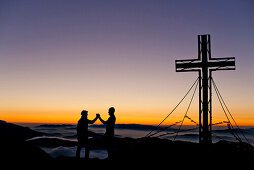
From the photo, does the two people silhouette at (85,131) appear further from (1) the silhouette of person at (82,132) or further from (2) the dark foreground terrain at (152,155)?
(2) the dark foreground terrain at (152,155)

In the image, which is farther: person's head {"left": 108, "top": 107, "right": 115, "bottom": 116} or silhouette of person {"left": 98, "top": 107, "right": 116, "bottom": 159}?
person's head {"left": 108, "top": 107, "right": 115, "bottom": 116}

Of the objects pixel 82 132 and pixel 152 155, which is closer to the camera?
pixel 82 132

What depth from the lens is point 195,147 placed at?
1112cm

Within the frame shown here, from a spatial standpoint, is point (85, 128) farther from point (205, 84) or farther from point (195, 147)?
point (205, 84)

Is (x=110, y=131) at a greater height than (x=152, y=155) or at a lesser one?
greater

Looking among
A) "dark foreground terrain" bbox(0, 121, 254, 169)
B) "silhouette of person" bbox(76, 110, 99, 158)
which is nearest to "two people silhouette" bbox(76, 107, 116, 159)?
"silhouette of person" bbox(76, 110, 99, 158)

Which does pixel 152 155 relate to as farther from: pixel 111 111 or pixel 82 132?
pixel 82 132

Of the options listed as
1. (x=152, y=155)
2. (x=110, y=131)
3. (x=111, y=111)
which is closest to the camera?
(x=110, y=131)

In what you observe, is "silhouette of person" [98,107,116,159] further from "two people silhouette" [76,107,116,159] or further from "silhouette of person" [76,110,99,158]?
"silhouette of person" [76,110,99,158]

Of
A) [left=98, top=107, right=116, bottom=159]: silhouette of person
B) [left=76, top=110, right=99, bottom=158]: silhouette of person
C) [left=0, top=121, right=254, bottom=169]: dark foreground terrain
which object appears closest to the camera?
[left=0, top=121, right=254, bottom=169]: dark foreground terrain

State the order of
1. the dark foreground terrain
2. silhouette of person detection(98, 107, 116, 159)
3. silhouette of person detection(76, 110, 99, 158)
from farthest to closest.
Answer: silhouette of person detection(76, 110, 99, 158) → silhouette of person detection(98, 107, 116, 159) → the dark foreground terrain

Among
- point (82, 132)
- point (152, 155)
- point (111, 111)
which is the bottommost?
point (152, 155)

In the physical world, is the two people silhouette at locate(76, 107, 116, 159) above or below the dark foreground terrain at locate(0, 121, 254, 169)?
above

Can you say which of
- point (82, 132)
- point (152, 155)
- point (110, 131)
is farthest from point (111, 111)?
point (152, 155)
